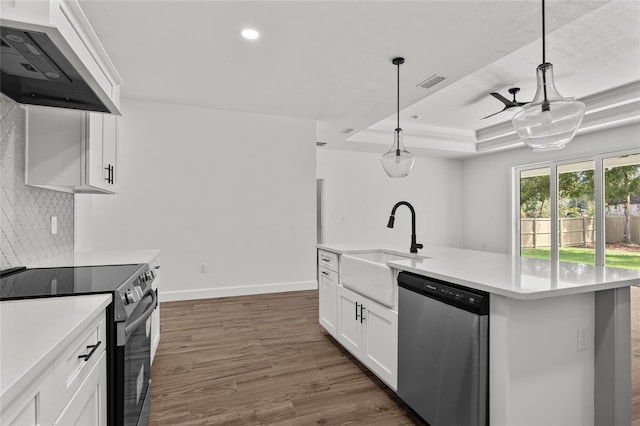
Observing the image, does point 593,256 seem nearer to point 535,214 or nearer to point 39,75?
point 535,214

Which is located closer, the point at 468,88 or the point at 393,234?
the point at 468,88

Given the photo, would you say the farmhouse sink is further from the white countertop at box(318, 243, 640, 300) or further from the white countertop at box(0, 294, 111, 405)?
the white countertop at box(0, 294, 111, 405)

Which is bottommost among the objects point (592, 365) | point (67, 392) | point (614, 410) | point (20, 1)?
point (614, 410)

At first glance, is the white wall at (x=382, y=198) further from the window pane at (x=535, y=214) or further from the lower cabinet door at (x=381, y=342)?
the lower cabinet door at (x=381, y=342)

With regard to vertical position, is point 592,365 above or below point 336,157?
below

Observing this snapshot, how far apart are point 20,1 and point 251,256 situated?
4086 mm

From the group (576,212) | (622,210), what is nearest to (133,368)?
(622,210)

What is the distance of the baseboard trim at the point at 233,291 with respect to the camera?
4.48 metres

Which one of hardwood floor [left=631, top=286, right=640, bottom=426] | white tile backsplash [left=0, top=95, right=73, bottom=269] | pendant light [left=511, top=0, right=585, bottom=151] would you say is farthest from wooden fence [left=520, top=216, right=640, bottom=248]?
white tile backsplash [left=0, top=95, right=73, bottom=269]

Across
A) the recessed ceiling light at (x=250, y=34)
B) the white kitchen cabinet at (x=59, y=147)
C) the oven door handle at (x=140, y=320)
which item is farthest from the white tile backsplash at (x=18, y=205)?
the recessed ceiling light at (x=250, y=34)

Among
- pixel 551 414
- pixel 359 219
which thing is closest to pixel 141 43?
pixel 551 414

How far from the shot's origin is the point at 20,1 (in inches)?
41.2

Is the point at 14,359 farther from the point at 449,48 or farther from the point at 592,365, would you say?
the point at 449,48

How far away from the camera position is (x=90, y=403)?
1.15 meters
